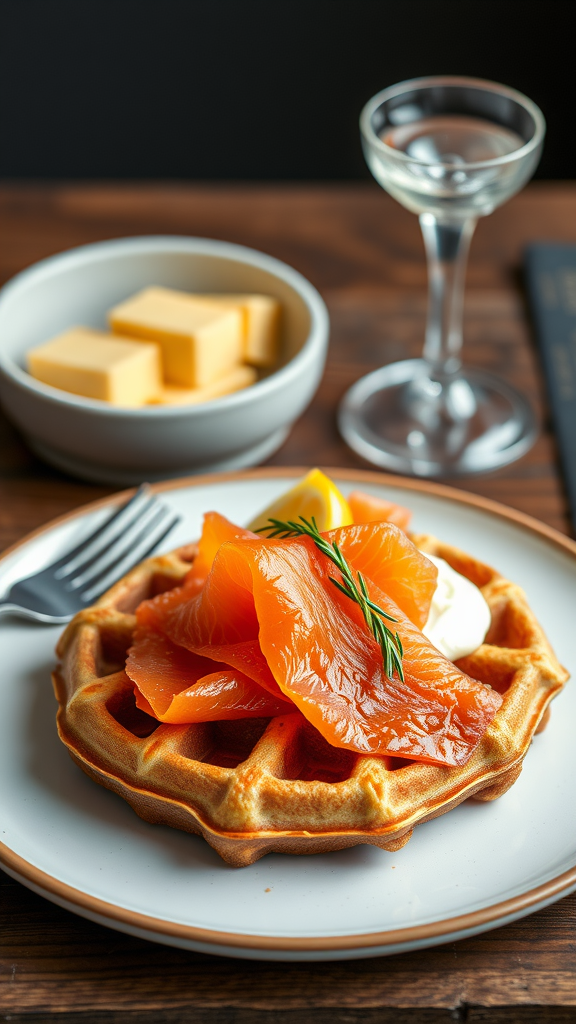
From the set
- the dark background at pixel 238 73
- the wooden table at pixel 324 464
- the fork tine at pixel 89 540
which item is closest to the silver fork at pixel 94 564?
the fork tine at pixel 89 540

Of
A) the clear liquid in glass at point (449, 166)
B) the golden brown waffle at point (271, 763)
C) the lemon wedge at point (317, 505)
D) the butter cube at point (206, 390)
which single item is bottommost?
the butter cube at point (206, 390)

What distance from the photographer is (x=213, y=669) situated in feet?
5.22

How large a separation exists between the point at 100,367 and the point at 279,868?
4.70ft

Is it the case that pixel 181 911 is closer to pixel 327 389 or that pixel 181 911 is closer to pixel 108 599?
pixel 108 599

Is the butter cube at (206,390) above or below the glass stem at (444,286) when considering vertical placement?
below

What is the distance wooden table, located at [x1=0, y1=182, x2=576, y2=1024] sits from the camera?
137 centimetres

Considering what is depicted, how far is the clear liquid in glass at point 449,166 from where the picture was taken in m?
2.43

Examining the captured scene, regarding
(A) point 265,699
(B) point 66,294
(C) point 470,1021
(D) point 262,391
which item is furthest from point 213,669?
(B) point 66,294

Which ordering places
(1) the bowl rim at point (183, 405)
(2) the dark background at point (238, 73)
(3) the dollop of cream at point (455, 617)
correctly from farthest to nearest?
(2) the dark background at point (238, 73), (1) the bowl rim at point (183, 405), (3) the dollop of cream at point (455, 617)

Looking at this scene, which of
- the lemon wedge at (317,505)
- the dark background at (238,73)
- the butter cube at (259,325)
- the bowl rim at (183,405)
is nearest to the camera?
the lemon wedge at (317,505)

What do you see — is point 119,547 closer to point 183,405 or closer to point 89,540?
point 89,540

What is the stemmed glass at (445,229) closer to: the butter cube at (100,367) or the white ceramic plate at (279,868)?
the butter cube at (100,367)

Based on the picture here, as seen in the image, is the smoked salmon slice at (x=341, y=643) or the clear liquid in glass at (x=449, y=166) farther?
the clear liquid in glass at (x=449, y=166)

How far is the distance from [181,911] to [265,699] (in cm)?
31
